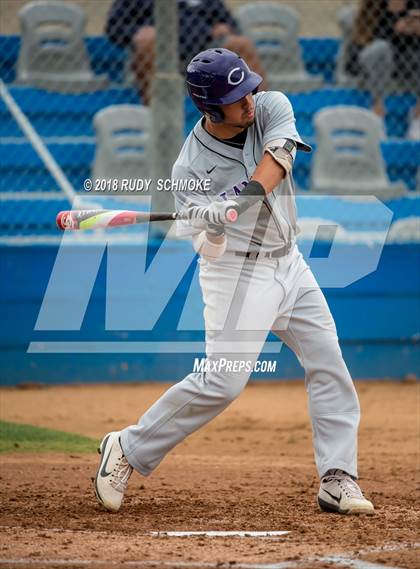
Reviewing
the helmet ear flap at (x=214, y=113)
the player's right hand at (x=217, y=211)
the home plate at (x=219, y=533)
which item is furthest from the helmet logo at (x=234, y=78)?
the home plate at (x=219, y=533)

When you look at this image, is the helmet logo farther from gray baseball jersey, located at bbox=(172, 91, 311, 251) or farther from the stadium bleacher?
the stadium bleacher

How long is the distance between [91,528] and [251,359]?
3.14 feet

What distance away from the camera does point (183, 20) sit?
30.0 feet

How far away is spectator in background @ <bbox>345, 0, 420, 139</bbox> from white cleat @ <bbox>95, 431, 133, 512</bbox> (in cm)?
579

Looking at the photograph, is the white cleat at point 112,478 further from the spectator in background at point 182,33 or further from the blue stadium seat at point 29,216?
the spectator in background at point 182,33

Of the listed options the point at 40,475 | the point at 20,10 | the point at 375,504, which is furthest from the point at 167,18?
the point at 375,504

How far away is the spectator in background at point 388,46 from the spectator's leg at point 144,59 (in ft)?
6.35

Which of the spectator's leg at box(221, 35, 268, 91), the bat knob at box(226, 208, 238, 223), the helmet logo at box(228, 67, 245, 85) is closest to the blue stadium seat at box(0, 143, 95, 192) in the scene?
the spectator's leg at box(221, 35, 268, 91)

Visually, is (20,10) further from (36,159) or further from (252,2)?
(252,2)

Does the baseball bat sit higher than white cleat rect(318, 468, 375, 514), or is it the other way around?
the baseball bat

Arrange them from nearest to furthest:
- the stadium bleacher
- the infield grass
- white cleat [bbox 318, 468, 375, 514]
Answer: white cleat [bbox 318, 468, 375, 514]
the infield grass
the stadium bleacher

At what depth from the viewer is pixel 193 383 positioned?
453 centimetres

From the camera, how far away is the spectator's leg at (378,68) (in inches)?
376

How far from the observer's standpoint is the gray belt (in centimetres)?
459
